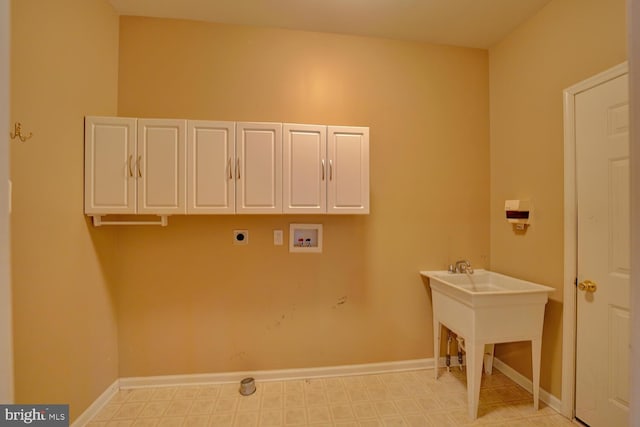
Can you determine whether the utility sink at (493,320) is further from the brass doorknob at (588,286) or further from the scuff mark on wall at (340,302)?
the scuff mark on wall at (340,302)

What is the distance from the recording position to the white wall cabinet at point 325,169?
2072 mm

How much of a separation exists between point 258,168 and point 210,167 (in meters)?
0.33

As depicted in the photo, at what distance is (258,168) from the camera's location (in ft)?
6.68

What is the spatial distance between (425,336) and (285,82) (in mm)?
2532

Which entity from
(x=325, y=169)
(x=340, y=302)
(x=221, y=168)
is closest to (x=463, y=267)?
(x=340, y=302)

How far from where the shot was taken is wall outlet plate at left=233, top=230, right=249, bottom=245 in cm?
232

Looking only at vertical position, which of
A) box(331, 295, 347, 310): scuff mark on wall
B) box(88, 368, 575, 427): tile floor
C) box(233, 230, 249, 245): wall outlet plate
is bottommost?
box(88, 368, 575, 427): tile floor

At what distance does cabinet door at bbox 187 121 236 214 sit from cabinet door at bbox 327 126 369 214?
718 mm

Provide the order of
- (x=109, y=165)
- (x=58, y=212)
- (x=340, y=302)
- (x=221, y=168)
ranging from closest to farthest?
(x=58, y=212)
(x=109, y=165)
(x=221, y=168)
(x=340, y=302)

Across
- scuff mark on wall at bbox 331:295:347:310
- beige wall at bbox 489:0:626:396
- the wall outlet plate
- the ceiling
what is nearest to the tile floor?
beige wall at bbox 489:0:626:396

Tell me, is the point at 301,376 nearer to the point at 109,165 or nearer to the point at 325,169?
the point at 325,169

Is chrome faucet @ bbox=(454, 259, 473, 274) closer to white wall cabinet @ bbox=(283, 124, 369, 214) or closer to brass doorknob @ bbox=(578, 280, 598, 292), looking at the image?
brass doorknob @ bbox=(578, 280, 598, 292)

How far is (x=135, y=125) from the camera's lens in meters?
1.92

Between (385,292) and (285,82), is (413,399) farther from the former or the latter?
(285,82)
